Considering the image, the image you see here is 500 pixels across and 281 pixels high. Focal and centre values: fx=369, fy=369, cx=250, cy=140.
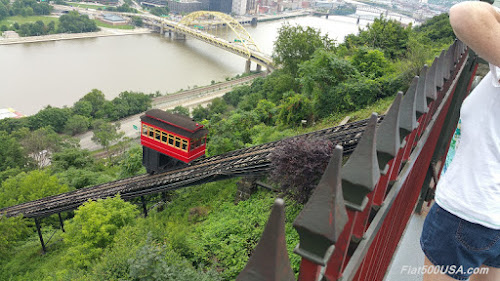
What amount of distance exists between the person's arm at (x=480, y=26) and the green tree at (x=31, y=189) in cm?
1746

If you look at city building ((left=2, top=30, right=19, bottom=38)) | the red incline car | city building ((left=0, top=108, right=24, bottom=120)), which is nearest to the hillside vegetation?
the red incline car

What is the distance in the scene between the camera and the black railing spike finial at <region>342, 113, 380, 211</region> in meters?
1.49

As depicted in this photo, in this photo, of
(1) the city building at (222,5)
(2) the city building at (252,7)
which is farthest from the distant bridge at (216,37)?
(2) the city building at (252,7)

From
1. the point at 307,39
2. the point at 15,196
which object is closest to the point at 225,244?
the point at 15,196

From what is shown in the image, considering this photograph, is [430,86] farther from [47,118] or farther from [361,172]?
[47,118]

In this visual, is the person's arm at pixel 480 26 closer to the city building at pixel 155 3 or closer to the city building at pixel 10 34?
the city building at pixel 10 34

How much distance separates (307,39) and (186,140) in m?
13.8

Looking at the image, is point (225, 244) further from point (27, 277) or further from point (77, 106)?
point (77, 106)

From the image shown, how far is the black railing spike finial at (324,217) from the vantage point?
1256mm

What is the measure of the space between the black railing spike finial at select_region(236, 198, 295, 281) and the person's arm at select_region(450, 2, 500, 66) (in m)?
1.23

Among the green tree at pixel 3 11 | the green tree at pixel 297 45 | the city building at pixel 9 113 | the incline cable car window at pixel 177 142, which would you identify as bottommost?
the city building at pixel 9 113

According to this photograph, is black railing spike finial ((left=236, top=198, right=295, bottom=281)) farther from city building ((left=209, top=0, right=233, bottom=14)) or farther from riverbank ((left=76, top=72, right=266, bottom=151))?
city building ((left=209, top=0, right=233, bottom=14))

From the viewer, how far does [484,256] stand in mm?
2051

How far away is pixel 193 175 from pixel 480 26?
1047cm
